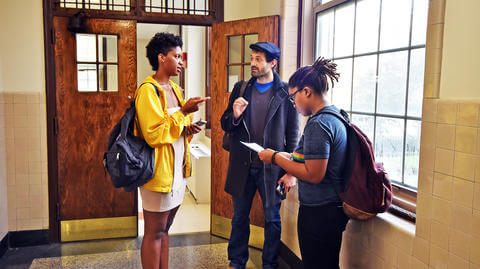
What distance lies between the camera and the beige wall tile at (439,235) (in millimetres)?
1578

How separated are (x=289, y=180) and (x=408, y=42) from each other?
3.22 ft

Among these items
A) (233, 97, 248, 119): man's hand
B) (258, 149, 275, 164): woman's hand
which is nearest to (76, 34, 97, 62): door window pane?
(233, 97, 248, 119): man's hand

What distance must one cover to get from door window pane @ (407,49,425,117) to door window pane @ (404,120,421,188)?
6 centimetres

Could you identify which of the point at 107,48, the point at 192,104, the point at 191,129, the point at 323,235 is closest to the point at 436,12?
the point at 323,235

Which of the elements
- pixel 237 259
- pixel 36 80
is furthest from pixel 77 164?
pixel 237 259

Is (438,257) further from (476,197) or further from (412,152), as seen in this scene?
(412,152)

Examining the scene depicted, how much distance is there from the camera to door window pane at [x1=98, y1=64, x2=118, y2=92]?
3572mm

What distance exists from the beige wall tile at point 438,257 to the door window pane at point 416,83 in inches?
27.2

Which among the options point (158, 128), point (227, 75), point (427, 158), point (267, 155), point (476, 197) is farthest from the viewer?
point (227, 75)

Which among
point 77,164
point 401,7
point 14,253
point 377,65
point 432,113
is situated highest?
point 401,7

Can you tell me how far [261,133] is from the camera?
2.72 meters

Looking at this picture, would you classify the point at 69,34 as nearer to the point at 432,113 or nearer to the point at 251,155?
the point at 251,155

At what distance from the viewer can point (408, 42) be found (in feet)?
6.80

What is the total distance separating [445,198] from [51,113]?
318 centimetres
